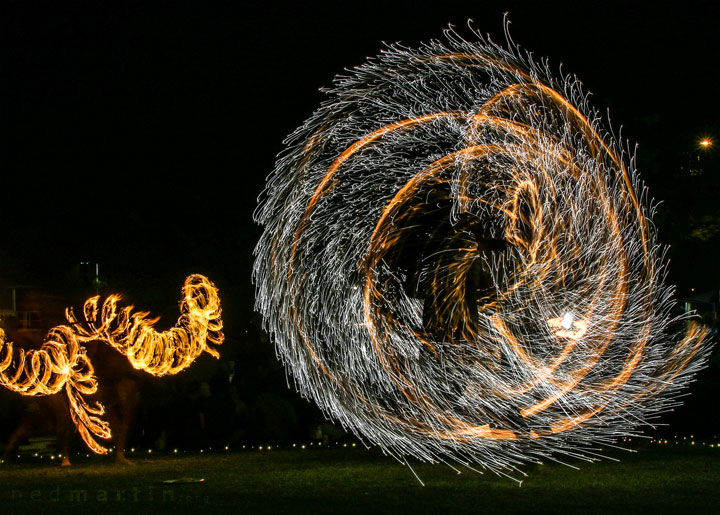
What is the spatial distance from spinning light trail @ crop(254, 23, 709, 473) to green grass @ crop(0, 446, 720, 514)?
643 mm

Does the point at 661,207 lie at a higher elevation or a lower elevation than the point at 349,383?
higher

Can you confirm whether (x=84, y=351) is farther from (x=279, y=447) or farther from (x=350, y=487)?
(x=350, y=487)

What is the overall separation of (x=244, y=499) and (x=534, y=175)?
15.0ft

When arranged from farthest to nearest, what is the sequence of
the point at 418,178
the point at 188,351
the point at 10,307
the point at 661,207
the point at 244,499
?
the point at 10,307 → the point at 661,207 → the point at 188,351 → the point at 418,178 → the point at 244,499

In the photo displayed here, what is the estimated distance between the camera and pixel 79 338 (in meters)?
12.2

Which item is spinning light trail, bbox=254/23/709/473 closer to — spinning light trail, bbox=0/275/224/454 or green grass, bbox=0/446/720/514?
green grass, bbox=0/446/720/514

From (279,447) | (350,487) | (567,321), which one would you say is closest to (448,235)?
(567,321)

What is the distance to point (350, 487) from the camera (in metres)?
9.85

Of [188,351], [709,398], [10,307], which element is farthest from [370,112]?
[10,307]

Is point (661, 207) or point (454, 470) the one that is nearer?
point (454, 470)

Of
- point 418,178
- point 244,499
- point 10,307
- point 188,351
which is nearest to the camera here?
point 244,499

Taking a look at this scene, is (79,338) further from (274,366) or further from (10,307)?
(10,307)
